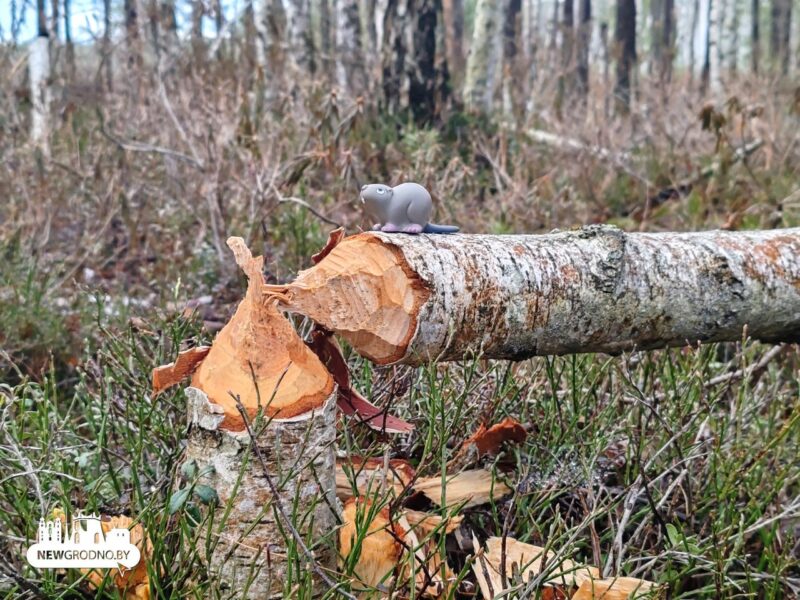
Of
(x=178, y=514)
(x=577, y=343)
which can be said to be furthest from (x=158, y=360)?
(x=577, y=343)

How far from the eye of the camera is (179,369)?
152 cm

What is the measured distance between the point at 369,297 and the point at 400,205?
0.25 metres

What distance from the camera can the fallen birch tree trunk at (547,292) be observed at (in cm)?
152

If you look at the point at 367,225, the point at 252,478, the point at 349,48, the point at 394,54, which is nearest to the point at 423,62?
the point at 394,54

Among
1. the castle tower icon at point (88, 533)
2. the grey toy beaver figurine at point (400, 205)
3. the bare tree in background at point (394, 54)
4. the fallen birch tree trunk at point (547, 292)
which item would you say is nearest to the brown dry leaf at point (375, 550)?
the fallen birch tree trunk at point (547, 292)

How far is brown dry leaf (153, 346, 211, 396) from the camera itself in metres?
1.51

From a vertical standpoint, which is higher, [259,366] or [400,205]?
[400,205]

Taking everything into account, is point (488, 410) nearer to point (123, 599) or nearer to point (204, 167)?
point (123, 599)

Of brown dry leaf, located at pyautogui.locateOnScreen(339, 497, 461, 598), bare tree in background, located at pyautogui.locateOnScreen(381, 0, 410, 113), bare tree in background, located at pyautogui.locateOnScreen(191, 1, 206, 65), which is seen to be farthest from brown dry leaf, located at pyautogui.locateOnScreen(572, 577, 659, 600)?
bare tree in background, located at pyautogui.locateOnScreen(381, 0, 410, 113)

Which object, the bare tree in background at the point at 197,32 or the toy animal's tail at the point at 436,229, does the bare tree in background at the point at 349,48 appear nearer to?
the bare tree in background at the point at 197,32

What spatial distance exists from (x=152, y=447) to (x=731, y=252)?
5.05ft

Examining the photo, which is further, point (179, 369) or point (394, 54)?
point (394, 54)

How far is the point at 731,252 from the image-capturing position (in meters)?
1.96

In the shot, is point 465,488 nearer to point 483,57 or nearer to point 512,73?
point 512,73
